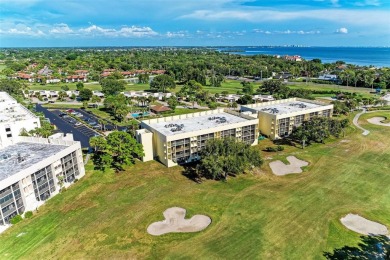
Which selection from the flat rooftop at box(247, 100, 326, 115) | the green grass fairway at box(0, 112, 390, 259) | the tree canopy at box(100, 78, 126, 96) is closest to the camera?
the green grass fairway at box(0, 112, 390, 259)

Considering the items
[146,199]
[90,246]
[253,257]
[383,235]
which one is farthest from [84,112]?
[383,235]

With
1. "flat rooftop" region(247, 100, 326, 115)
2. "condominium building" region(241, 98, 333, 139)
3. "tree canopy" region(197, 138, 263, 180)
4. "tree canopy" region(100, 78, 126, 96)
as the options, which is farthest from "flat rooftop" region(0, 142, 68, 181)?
"tree canopy" region(100, 78, 126, 96)

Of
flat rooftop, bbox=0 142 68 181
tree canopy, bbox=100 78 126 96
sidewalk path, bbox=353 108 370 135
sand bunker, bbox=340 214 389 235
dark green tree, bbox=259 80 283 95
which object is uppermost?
tree canopy, bbox=100 78 126 96

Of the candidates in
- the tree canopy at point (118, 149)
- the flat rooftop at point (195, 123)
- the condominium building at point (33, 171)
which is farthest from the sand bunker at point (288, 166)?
→ the condominium building at point (33, 171)

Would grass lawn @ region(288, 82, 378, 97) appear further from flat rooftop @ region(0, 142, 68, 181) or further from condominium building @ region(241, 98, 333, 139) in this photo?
flat rooftop @ region(0, 142, 68, 181)

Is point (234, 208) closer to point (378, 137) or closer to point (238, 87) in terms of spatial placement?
point (378, 137)

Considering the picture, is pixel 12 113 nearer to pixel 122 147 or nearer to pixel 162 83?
pixel 122 147
